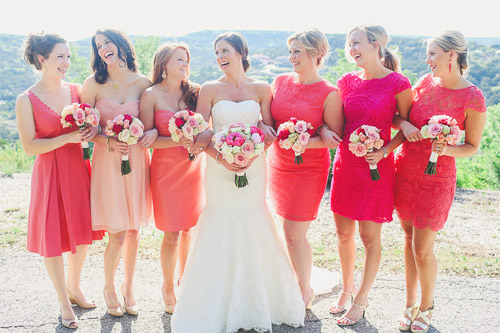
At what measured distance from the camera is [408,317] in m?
4.60

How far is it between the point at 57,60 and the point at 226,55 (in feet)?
5.48

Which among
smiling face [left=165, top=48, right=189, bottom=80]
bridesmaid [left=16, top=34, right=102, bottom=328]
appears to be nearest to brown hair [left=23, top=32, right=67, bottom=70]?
bridesmaid [left=16, top=34, right=102, bottom=328]

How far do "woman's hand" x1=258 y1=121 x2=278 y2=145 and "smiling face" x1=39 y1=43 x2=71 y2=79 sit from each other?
2071 mm

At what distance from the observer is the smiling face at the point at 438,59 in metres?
4.04

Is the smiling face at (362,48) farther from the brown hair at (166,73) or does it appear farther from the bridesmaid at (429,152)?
the brown hair at (166,73)

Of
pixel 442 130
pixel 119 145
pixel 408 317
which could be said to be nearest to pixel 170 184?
pixel 119 145

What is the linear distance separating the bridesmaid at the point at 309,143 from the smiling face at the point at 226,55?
556mm

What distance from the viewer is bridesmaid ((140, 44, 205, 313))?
4531 mm

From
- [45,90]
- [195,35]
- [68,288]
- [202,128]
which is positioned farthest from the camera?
[195,35]

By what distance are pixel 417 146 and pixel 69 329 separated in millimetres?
3937

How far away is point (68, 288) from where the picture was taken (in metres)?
5.00

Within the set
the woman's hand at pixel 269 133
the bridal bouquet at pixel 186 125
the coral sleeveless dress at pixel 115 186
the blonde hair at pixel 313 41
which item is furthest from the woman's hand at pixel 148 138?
the blonde hair at pixel 313 41

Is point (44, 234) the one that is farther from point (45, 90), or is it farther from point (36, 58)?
point (36, 58)

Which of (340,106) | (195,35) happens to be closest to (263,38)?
(195,35)
